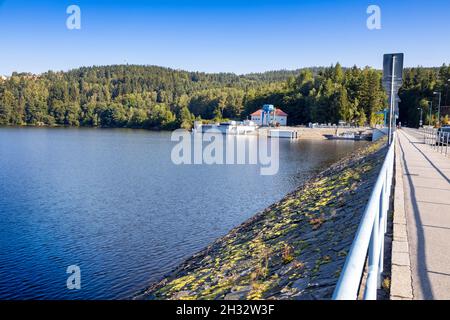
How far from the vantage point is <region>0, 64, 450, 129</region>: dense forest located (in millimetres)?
114188

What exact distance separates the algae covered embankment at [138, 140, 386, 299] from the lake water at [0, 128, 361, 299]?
8.76 feet

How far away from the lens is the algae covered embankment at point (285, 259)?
7176mm

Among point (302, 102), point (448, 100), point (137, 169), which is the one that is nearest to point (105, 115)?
point (302, 102)

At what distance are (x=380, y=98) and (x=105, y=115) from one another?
106m

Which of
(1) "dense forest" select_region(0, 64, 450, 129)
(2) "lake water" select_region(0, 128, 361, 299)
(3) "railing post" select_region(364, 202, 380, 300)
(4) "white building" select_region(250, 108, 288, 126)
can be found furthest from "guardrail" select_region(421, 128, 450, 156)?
(4) "white building" select_region(250, 108, 288, 126)

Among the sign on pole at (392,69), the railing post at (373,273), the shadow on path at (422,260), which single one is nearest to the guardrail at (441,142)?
the sign on pole at (392,69)

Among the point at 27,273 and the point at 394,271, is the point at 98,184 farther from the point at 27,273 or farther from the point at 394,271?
the point at 394,271

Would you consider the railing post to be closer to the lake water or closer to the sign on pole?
the lake water

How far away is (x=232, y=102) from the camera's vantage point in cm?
16238

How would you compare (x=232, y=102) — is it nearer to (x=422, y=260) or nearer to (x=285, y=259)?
(x=285, y=259)

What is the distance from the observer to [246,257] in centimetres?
1101

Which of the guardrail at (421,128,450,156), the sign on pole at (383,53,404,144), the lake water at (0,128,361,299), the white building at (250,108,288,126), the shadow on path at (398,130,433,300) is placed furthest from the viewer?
the white building at (250,108,288,126)

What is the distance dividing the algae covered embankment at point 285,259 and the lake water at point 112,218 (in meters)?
2.67

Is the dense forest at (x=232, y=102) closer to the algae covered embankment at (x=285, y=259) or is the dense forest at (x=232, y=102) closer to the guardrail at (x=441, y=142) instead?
the guardrail at (x=441, y=142)
